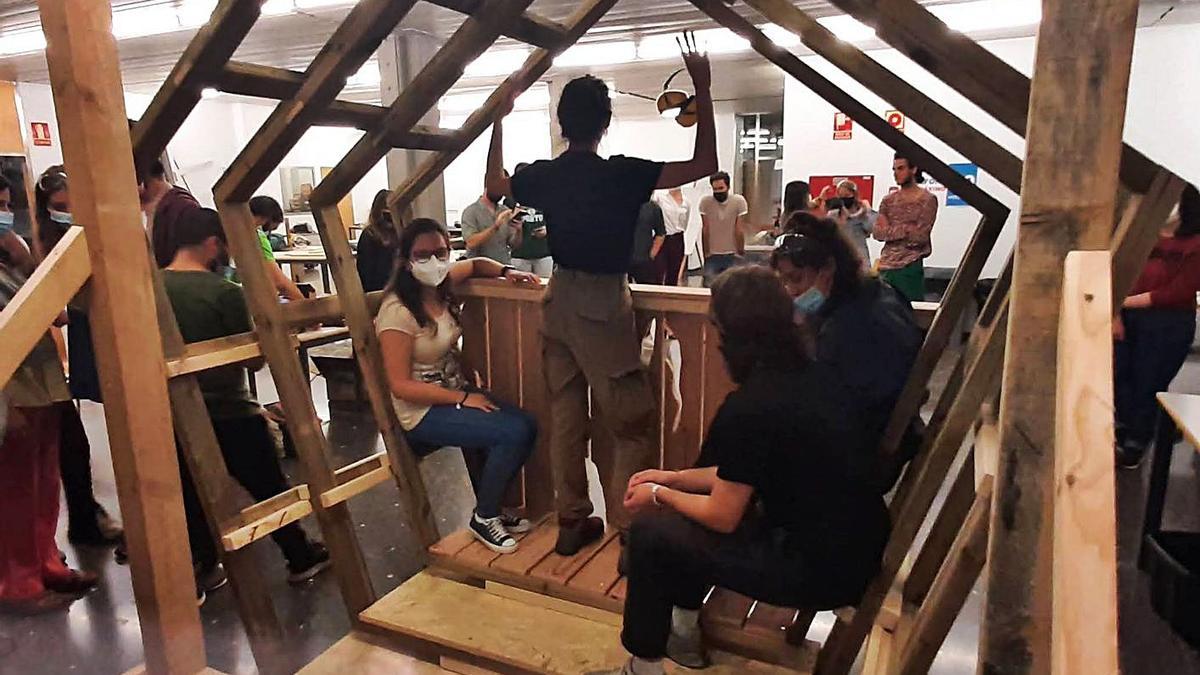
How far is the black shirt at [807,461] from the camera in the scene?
183 cm

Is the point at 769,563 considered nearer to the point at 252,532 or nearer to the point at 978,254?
the point at 978,254

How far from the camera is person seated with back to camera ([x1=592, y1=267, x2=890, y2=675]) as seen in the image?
6.03 ft

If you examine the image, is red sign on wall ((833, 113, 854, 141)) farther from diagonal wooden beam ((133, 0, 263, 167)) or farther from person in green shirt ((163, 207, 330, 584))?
diagonal wooden beam ((133, 0, 263, 167))

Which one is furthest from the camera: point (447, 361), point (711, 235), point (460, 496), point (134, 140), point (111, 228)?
point (711, 235)

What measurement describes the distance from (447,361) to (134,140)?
119 cm

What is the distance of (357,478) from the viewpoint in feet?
9.12

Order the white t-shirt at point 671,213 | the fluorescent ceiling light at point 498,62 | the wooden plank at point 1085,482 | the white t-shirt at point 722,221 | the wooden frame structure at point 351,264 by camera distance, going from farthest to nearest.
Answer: the fluorescent ceiling light at point 498,62 < the white t-shirt at point 722,221 < the white t-shirt at point 671,213 < the wooden frame structure at point 351,264 < the wooden plank at point 1085,482

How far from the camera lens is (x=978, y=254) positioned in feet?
7.16

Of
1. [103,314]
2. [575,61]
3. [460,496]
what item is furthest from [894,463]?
[575,61]

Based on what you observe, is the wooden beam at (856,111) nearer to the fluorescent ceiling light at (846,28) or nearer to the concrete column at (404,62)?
the fluorescent ceiling light at (846,28)

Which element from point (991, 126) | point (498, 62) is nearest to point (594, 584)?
point (991, 126)

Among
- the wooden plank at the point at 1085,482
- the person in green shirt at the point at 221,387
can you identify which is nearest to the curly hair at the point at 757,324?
the wooden plank at the point at 1085,482

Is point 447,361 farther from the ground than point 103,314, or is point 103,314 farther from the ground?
point 103,314

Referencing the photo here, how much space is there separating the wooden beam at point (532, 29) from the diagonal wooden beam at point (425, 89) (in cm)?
3
